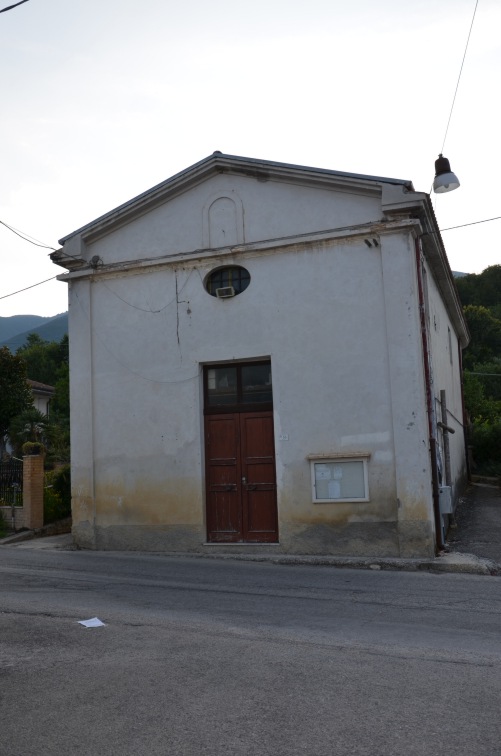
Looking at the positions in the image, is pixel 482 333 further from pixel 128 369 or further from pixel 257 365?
pixel 128 369

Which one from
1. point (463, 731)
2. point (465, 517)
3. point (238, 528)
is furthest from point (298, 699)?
point (465, 517)

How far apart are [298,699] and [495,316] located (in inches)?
1972

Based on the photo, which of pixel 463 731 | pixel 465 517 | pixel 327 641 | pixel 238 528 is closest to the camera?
pixel 463 731

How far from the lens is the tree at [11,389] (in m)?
31.2

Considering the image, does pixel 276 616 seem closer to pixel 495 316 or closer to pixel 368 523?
pixel 368 523

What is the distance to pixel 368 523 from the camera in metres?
12.0

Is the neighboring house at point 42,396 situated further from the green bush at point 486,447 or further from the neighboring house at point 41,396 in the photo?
the green bush at point 486,447

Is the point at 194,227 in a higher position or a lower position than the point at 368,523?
higher

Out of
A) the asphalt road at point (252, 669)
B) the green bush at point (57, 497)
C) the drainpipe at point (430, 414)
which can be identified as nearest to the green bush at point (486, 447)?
the drainpipe at point (430, 414)

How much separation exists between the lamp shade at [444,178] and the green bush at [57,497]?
449 inches

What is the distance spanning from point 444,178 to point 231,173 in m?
3.99

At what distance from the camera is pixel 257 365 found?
13.3 meters

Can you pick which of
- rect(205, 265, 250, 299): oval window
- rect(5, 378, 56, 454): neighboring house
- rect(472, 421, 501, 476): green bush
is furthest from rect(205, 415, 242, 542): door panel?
rect(5, 378, 56, 454): neighboring house

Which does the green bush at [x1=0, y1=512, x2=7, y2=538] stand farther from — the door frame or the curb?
the door frame
